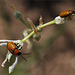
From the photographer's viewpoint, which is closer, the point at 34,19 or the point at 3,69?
the point at 3,69

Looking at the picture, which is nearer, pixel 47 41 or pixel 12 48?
pixel 12 48

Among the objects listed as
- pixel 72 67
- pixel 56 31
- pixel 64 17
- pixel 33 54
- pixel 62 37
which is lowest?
pixel 72 67

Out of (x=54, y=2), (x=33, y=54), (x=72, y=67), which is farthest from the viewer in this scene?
(x=54, y=2)

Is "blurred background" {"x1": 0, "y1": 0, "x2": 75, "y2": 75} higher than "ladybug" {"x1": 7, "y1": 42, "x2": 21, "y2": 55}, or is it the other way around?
"ladybug" {"x1": 7, "y1": 42, "x2": 21, "y2": 55}

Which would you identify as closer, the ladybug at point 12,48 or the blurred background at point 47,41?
the ladybug at point 12,48

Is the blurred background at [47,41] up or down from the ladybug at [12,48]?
down

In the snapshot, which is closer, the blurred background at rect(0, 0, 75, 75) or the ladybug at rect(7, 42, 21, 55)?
the ladybug at rect(7, 42, 21, 55)

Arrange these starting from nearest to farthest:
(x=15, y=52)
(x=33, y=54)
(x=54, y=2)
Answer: (x=15, y=52)
(x=33, y=54)
(x=54, y=2)

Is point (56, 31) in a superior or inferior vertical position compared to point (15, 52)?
inferior

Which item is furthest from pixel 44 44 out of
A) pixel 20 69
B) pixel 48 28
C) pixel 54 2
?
pixel 54 2

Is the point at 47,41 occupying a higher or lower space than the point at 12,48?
lower

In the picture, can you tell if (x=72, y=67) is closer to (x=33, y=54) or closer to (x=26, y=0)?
(x=33, y=54)
